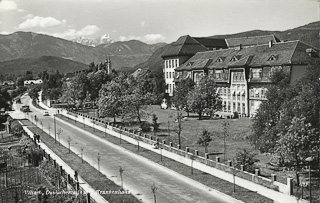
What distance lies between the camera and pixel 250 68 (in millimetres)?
44375

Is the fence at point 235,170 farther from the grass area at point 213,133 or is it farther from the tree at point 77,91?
the tree at point 77,91

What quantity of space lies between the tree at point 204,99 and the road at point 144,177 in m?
12.1

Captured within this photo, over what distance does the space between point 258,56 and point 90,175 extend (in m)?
28.2

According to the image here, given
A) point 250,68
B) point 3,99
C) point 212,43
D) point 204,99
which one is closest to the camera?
point 3,99

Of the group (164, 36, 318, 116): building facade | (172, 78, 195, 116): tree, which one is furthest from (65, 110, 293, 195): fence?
(172, 78, 195, 116): tree

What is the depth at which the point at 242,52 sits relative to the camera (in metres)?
48.4

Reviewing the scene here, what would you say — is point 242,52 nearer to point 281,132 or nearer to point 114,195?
point 281,132

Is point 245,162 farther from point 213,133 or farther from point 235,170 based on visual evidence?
point 213,133

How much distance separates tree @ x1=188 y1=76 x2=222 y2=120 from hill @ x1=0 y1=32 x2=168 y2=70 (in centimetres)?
3049

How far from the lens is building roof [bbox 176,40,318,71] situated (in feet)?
132

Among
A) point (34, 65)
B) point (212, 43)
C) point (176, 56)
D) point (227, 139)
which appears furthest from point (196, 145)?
point (34, 65)

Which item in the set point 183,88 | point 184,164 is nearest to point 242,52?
point 183,88

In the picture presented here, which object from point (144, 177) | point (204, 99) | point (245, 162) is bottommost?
point (144, 177)

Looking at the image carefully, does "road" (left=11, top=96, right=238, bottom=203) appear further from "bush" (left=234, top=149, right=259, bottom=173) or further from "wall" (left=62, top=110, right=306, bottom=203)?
"bush" (left=234, top=149, right=259, bottom=173)
